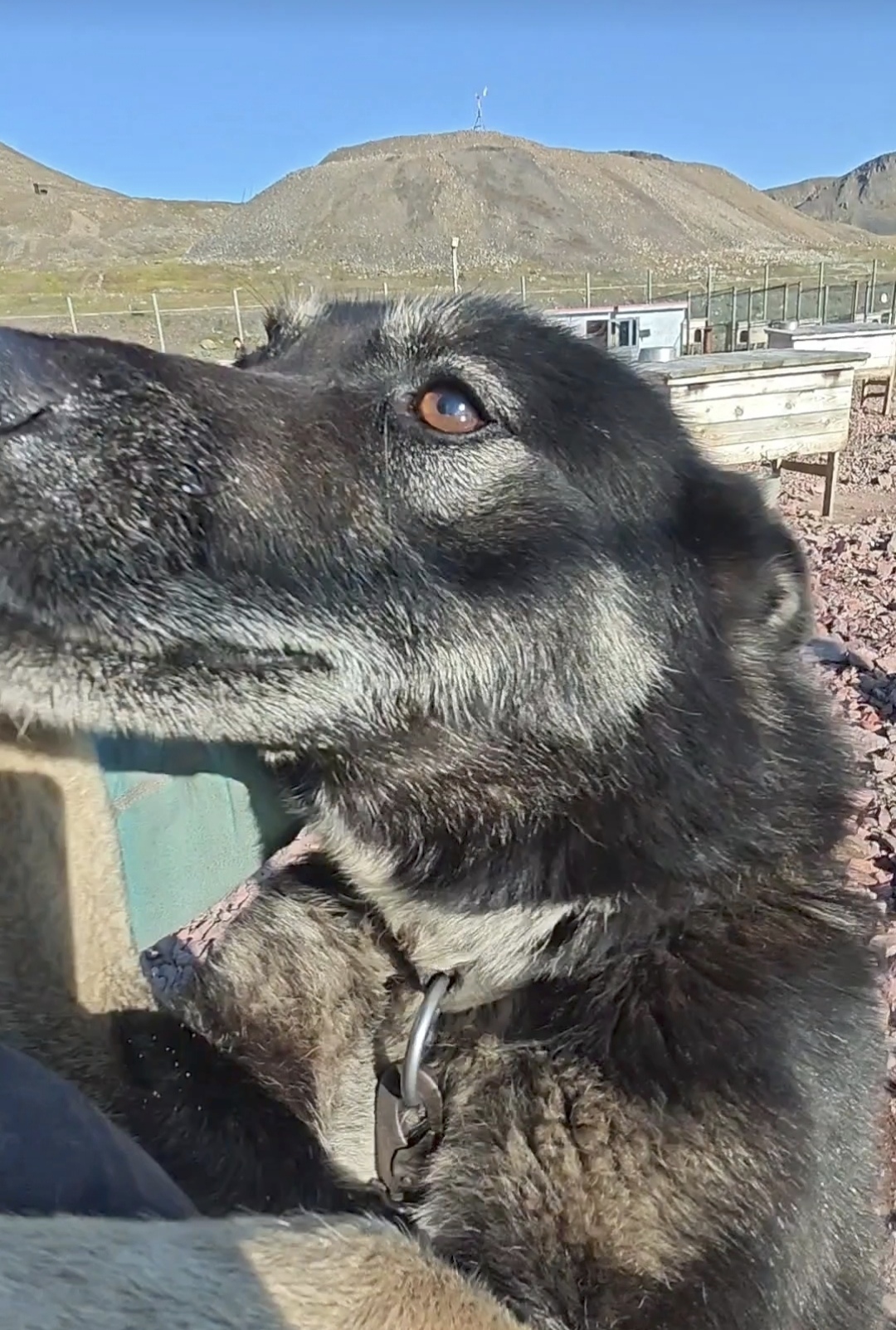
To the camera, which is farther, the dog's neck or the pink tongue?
the pink tongue

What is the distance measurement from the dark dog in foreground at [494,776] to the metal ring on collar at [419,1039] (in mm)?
46

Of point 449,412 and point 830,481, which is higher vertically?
point 449,412

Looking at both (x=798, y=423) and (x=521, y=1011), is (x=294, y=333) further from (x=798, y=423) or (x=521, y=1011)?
(x=798, y=423)

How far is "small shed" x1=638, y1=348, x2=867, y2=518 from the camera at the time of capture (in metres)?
10.9

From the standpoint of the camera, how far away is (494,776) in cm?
246

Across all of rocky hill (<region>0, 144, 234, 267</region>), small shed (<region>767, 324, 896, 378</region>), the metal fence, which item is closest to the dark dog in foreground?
small shed (<region>767, 324, 896, 378</region>)

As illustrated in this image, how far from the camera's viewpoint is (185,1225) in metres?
1.68

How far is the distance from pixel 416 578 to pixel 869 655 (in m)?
5.52

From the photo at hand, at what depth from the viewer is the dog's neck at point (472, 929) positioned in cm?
243

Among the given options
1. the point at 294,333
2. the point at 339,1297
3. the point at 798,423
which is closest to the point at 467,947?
the point at 339,1297

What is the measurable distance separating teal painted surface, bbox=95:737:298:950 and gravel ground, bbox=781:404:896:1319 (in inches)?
59.4

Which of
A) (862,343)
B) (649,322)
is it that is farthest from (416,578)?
(649,322)

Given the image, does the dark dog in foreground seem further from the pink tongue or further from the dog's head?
the pink tongue

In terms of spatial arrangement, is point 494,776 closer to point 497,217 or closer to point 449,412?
point 449,412
